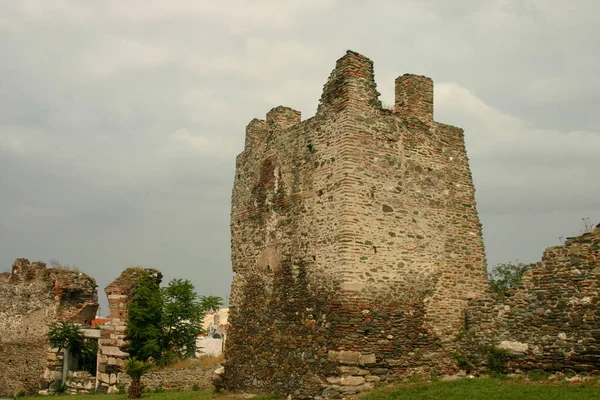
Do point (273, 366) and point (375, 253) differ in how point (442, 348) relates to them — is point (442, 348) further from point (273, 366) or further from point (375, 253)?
point (273, 366)

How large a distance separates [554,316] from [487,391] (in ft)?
7.42

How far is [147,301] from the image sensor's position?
22125 mm

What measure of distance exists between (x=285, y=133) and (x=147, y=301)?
399 inches

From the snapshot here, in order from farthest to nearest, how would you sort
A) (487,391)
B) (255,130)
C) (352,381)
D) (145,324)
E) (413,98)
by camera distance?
1. (145,324)
2. (255,130)
3. (413,98)
4. (352,381)
5. (487,391)

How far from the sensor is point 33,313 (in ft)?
84.8

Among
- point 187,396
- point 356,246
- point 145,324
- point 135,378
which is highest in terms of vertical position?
point 356,246

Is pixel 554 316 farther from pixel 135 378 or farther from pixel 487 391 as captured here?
pixel 135 378

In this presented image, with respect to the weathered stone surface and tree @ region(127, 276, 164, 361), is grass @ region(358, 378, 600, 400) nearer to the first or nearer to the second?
the weathered stone surface

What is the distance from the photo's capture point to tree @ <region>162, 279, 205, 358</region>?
22.3m

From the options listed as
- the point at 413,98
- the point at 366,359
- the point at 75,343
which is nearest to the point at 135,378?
the point at 75,343

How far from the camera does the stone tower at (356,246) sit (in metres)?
12.6

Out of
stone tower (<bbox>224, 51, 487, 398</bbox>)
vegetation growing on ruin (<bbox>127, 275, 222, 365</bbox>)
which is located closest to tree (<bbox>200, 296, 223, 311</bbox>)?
vegetation growing on ruin (<bbox>127, 275, 222, 365</bbox>)

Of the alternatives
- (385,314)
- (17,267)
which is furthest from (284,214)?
(17,267)

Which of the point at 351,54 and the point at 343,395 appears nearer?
the point at 343,395
